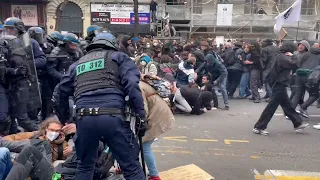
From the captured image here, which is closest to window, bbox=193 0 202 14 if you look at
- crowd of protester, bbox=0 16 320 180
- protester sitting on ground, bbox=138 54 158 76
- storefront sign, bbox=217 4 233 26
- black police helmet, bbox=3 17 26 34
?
storefront sign, bbox=217 4 233 26

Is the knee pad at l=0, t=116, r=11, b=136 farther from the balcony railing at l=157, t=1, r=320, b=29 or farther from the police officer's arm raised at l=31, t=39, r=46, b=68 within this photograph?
the balcony railing at l=157, t=1, r=320, b=29

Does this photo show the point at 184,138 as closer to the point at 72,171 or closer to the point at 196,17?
the point at 72,171

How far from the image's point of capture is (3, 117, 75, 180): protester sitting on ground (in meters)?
3.68

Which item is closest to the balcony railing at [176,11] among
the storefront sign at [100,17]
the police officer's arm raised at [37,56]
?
the storefront sign at [100,17]

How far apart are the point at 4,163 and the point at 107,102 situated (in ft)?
4.49

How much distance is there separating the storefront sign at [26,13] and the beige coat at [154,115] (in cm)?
2526

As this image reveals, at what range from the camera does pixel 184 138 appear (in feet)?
21.6

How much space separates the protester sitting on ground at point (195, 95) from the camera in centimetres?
844

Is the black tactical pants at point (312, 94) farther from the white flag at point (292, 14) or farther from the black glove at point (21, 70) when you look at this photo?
the black glove at point (21, 70)

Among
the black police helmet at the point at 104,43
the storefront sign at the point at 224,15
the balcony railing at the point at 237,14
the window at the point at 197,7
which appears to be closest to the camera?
the black police helmet at the point at 104,43

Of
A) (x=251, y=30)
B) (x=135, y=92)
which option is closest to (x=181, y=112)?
(x=135, y=92)

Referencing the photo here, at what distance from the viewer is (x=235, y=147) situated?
6113 millimetres

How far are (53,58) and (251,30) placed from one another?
21.3 metres

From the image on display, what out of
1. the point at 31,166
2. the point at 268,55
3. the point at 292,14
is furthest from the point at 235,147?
the point at 292,14
